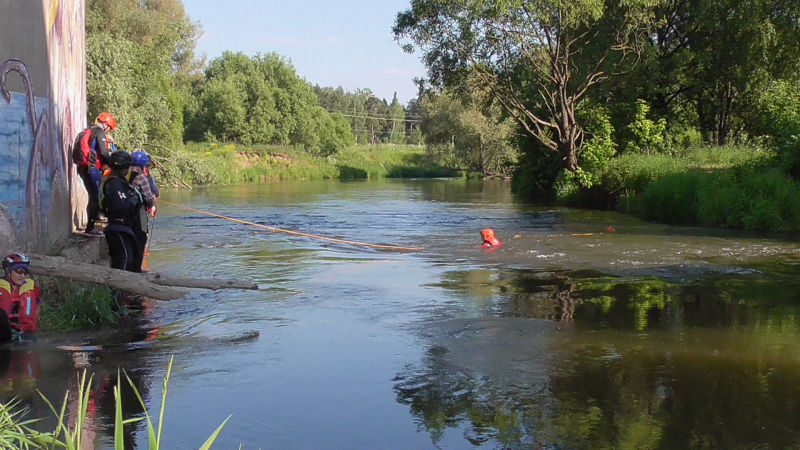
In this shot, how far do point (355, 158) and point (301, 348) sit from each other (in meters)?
79.0

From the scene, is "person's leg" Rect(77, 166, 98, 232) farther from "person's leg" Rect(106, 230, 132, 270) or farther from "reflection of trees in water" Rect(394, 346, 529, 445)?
"reflection of trees in water" Rect(394, 346, 529, 445)

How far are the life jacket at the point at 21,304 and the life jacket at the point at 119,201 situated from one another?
187cm

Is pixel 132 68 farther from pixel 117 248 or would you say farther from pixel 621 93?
pixel 117 248

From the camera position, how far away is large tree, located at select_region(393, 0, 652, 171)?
99.1ft

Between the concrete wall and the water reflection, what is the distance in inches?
214

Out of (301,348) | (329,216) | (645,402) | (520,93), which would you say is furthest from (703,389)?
(520,93)

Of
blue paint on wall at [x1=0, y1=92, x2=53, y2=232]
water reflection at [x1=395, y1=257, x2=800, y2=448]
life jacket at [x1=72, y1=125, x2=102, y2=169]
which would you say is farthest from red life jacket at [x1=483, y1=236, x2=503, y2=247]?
blue paint on wall at [x1=0, y1=92, x2=53, y2=232]

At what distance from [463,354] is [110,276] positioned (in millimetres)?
4087

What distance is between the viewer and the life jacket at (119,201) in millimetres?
10578

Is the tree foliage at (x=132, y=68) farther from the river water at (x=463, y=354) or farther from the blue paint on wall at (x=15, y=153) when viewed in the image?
the blue paint on wall at (x=15, y=153)

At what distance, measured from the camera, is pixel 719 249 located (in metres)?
17.1

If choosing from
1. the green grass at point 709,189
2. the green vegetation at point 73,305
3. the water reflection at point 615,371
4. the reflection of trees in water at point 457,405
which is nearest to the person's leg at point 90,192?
the green vegetation at point 73,305

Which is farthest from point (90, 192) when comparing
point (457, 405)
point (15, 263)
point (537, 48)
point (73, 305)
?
point (537, 48)

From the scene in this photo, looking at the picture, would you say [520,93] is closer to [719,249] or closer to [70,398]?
[719,249]
